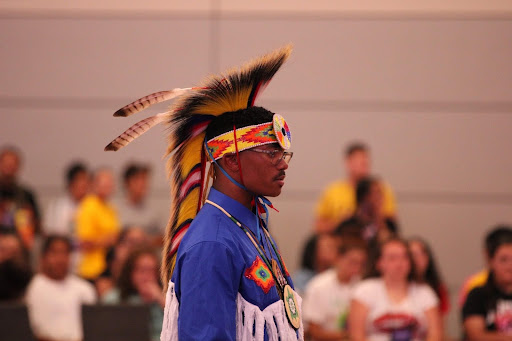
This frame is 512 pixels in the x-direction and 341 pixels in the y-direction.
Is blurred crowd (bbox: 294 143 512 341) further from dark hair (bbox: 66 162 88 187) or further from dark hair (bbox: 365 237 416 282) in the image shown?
dark hair (bbox: 66 162 88 187)

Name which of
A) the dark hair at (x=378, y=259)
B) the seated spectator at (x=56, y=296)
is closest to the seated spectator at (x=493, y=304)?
the dark hair at (x=378, y=259)

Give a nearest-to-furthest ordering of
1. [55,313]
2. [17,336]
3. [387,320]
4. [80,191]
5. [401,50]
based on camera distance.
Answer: [17,336] < [387,320] < [55,313] < [80,191] < [401,50]

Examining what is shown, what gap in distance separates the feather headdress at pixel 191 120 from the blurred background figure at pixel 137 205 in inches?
171

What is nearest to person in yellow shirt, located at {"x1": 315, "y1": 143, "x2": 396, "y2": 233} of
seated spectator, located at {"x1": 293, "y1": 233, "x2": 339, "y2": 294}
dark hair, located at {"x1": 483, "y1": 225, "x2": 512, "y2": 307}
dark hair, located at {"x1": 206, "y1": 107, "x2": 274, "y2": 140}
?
seated spectator, located at {"x1": 293, "y1": 233, "x2": 339, "y2": 294}

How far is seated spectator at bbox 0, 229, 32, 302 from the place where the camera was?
17.8 feet

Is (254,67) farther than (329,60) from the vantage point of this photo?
No

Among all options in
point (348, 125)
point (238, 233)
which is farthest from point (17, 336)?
point (348, 125)

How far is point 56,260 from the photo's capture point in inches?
223

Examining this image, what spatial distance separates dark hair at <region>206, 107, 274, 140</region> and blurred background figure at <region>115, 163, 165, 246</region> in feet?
14.8

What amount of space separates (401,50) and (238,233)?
20.2 ft

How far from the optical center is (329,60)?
839 cm

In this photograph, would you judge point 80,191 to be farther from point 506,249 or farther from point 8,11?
point 506,249

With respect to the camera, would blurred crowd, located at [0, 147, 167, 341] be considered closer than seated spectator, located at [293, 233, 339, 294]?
Yes

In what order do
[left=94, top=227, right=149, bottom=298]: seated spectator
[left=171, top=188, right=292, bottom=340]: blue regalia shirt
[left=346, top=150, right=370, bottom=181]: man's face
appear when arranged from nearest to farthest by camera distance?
[left=171, top=188, right=292, bottom=340]: blue regalia shirt < [left=94, top=227, right=149, bottom=298]: seated spectator < [left=346, top=150, right=370, bottom=181]: man's face
